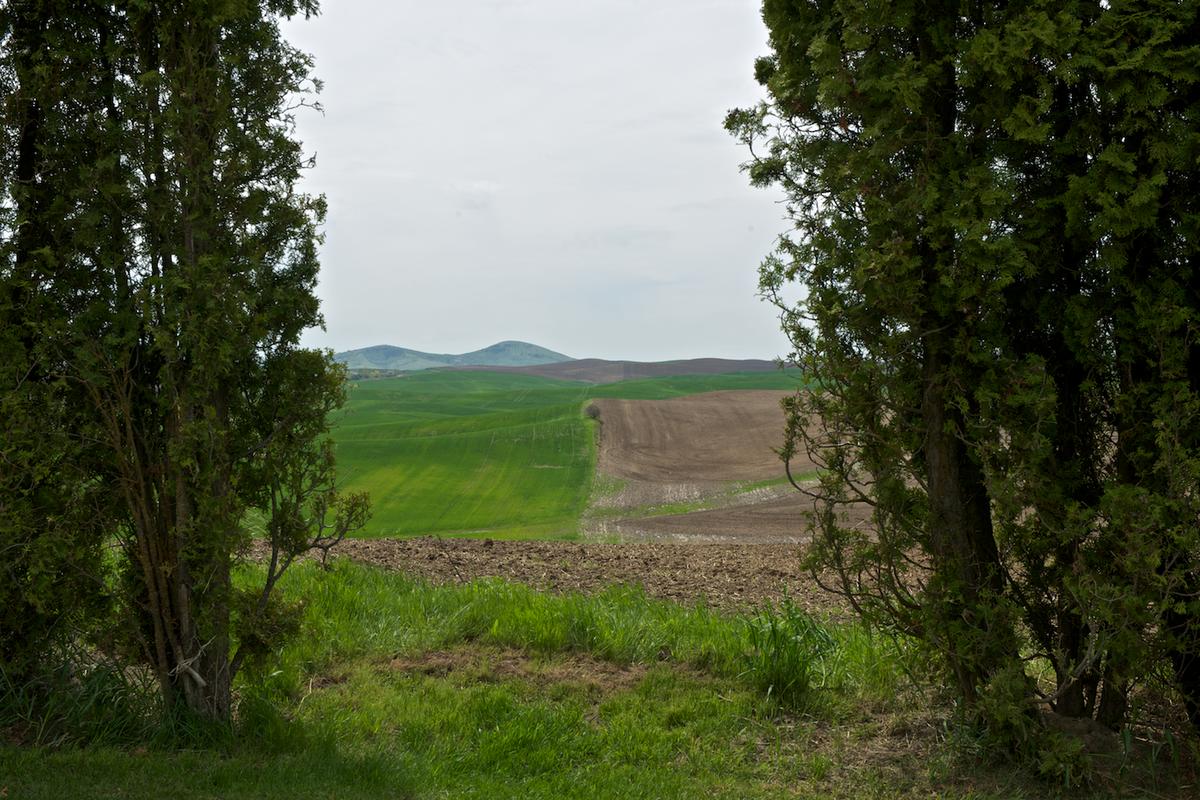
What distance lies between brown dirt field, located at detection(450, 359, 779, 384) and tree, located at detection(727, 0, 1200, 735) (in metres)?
99.9

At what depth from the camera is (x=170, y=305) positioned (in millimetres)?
5480

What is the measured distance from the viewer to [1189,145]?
4680 mm

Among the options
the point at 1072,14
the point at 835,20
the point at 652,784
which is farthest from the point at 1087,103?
the point at 652,784

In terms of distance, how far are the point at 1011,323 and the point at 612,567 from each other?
24.3 feet

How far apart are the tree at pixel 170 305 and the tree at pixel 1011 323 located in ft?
11.7

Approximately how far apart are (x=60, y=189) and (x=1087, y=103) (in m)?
6.67

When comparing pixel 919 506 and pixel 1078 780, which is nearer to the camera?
pixel 1078 780

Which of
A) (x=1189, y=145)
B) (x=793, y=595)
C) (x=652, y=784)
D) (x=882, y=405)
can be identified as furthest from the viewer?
(x=793, y=595)

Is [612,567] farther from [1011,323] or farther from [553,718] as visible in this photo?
[1011,323]

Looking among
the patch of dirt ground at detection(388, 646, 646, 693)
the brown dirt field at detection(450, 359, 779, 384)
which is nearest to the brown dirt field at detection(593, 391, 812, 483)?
the patch of dirt ground at detection(388, 646, 646, 693)

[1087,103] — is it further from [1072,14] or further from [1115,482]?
[1115,482]

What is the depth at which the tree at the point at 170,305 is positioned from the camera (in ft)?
18.0

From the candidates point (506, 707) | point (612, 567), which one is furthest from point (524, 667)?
point (612, 567)

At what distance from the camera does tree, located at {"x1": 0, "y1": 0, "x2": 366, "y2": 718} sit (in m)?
5.49
